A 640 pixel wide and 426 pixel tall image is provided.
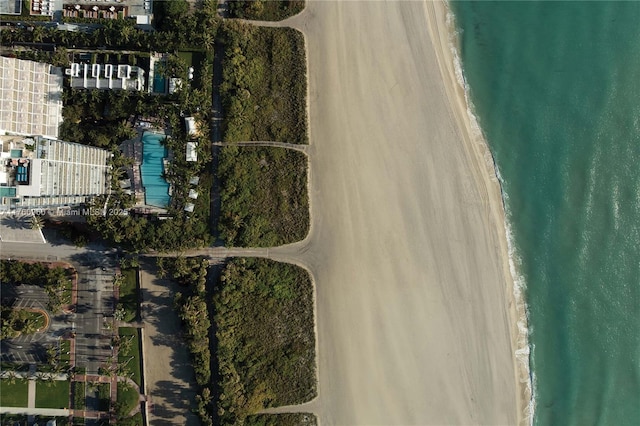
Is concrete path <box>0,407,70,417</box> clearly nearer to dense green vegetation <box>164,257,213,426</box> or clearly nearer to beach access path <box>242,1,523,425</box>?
dense green vegetation <box>164,257,213,426</box>

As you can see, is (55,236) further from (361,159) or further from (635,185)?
(635,185)

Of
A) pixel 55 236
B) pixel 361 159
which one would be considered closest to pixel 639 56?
pixel 361 159

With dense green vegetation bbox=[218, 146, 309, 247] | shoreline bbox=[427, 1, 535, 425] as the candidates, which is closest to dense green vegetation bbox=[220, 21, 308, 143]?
dense green vegetation bbox=[218, 146, 309, 247]

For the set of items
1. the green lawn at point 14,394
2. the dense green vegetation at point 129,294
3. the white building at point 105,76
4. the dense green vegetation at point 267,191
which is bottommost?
the green lawn at point 14,394

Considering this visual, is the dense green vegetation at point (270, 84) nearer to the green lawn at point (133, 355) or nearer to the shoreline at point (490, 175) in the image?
the shoreline at point (490, 175)

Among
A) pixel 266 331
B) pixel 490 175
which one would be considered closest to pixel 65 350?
pixel 266 331

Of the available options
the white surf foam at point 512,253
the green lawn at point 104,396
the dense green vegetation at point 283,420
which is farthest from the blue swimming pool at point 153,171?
the white surf foam at point 512,253

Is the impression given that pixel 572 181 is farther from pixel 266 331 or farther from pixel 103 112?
pixel 103 112
